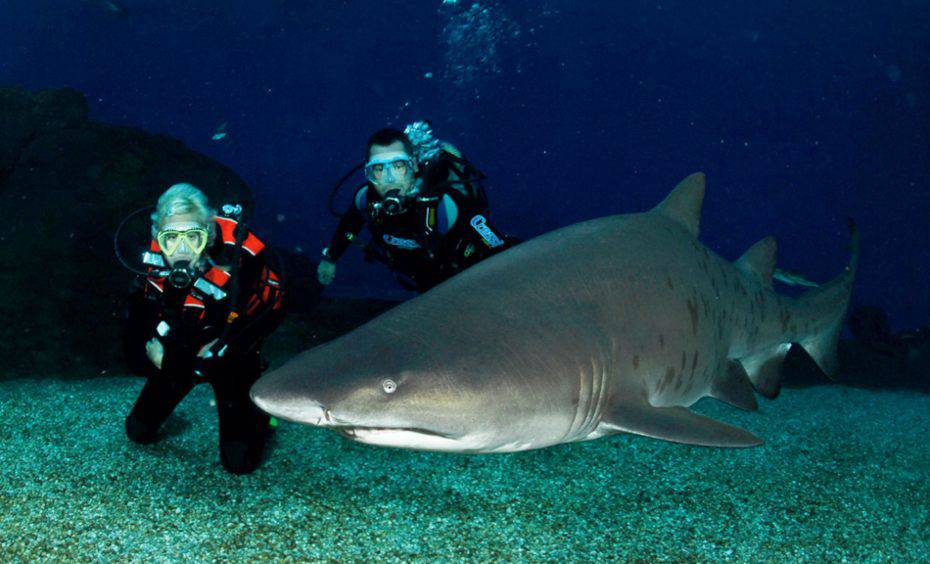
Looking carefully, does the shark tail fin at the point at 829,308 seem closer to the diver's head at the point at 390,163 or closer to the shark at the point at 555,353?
the shark at the point at 555,353

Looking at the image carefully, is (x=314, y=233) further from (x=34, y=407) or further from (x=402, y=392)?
(x=402, y=392)

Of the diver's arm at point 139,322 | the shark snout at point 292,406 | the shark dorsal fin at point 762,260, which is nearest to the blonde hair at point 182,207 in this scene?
the diver's arm at point 139,322

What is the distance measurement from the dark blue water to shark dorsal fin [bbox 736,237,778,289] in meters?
18.5

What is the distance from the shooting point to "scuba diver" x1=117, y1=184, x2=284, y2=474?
3475 mm

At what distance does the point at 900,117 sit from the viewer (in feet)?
102

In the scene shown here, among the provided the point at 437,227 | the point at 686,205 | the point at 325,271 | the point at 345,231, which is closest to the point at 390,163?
the point at 437,227

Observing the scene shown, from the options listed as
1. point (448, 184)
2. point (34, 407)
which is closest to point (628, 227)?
point (448, 184)

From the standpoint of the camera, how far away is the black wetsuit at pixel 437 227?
5.05 metres

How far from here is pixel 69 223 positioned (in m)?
6.60

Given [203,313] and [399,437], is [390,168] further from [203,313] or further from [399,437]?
[399,437]

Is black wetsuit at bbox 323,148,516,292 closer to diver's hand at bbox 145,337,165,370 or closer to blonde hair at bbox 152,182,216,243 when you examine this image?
blonde hair at bbox 152,182,216,243

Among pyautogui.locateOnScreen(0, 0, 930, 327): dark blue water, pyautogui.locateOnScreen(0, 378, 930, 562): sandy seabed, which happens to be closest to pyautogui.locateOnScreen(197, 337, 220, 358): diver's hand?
pyautogui.locateOnScreen(0, 378, 930, 562): sandy seabed

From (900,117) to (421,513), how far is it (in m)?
38.8

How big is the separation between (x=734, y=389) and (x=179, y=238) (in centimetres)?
372
